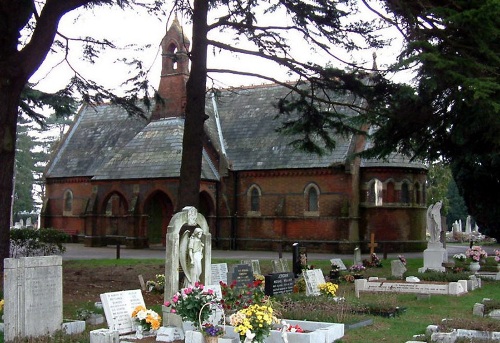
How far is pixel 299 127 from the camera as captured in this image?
17812mm

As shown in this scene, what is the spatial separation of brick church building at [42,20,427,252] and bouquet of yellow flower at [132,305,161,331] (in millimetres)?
21979

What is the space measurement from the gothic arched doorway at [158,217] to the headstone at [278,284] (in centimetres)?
2185

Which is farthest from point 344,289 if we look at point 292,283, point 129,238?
point 129,238

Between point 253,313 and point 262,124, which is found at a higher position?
point 262,124

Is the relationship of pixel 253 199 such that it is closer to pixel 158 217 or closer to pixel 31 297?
pixel 158 217

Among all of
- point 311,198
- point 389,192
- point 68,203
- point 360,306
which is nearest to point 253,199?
point 311,198

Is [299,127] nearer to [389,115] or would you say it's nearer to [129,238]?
[389,115]

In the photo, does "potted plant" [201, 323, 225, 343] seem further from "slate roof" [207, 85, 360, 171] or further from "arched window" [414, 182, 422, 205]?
"arched window" [414, 182, 422, 205]

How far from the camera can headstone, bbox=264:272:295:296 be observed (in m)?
13.9

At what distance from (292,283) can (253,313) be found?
6076mm

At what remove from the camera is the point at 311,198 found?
33.4 metres

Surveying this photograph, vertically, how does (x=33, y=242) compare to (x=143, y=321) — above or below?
above

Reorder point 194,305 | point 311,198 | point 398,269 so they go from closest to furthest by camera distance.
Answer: point 194,305, point 398,269, point 311,198

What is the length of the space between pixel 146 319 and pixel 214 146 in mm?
25941
